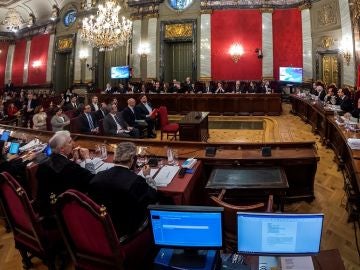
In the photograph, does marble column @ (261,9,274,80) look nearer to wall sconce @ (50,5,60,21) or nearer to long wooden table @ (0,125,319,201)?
long wooden table @ (0,125,319,201)

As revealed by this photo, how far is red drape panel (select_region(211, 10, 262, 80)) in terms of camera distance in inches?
487

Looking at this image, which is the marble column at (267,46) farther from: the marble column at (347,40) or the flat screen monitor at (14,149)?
the flat screen monitor at (14,149)

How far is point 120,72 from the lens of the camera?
13.7 meters

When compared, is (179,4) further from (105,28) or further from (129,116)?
(129,116)

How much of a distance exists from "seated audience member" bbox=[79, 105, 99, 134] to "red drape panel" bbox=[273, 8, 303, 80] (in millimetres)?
8665

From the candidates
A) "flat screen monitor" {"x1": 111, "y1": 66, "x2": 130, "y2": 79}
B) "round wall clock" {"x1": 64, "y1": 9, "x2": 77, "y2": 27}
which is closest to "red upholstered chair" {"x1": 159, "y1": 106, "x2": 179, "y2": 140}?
"flat screen monitor" {"x1": 111, "y1": 66, "x2": 130, "y2": 79}

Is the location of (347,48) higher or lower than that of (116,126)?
higher

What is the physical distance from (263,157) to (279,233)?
200cm

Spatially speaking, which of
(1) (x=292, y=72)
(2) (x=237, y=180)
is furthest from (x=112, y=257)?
(1) (x=292, y=72)

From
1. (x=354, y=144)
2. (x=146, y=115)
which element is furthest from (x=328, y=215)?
(x=146, y=115)

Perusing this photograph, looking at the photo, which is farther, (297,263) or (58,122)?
(58,122)

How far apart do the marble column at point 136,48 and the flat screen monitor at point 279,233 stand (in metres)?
12.5

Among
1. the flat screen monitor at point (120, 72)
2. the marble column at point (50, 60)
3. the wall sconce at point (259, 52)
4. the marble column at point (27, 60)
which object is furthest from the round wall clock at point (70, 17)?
the wall sconce at point (259, 52)

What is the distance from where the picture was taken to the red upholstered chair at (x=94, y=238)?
1.93 m
